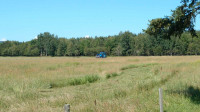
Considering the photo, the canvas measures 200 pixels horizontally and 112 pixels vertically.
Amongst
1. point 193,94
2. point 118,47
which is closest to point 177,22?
point 193,94

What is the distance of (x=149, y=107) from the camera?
22.6 feet

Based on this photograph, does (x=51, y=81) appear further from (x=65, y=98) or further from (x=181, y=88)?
(x=181, y=88)

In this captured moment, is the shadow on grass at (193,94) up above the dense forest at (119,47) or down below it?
below

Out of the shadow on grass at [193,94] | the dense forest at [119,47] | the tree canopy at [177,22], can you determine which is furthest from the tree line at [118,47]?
the tree canopy at [177,22]

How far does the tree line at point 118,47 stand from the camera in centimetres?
9169

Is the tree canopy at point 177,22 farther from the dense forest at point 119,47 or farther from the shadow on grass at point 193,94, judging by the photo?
the dense forest at point 119,47

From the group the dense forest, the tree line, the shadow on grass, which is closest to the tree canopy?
the shadow on grass

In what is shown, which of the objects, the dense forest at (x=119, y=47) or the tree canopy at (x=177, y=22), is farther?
the dense forest at (x=119, y=47)

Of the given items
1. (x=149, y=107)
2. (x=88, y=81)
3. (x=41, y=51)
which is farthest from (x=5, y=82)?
(x=41, y=51)

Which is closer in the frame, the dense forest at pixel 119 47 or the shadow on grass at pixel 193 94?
the shadow on grass at pixel 193 94

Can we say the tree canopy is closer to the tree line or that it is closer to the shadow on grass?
the shadow on grass

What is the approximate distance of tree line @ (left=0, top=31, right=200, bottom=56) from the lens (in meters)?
91.7

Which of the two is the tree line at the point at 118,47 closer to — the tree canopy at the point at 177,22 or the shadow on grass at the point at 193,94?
the shadow on grass at the point at 193,94

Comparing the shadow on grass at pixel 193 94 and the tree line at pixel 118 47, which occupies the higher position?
the tree line at pixel 118 47
